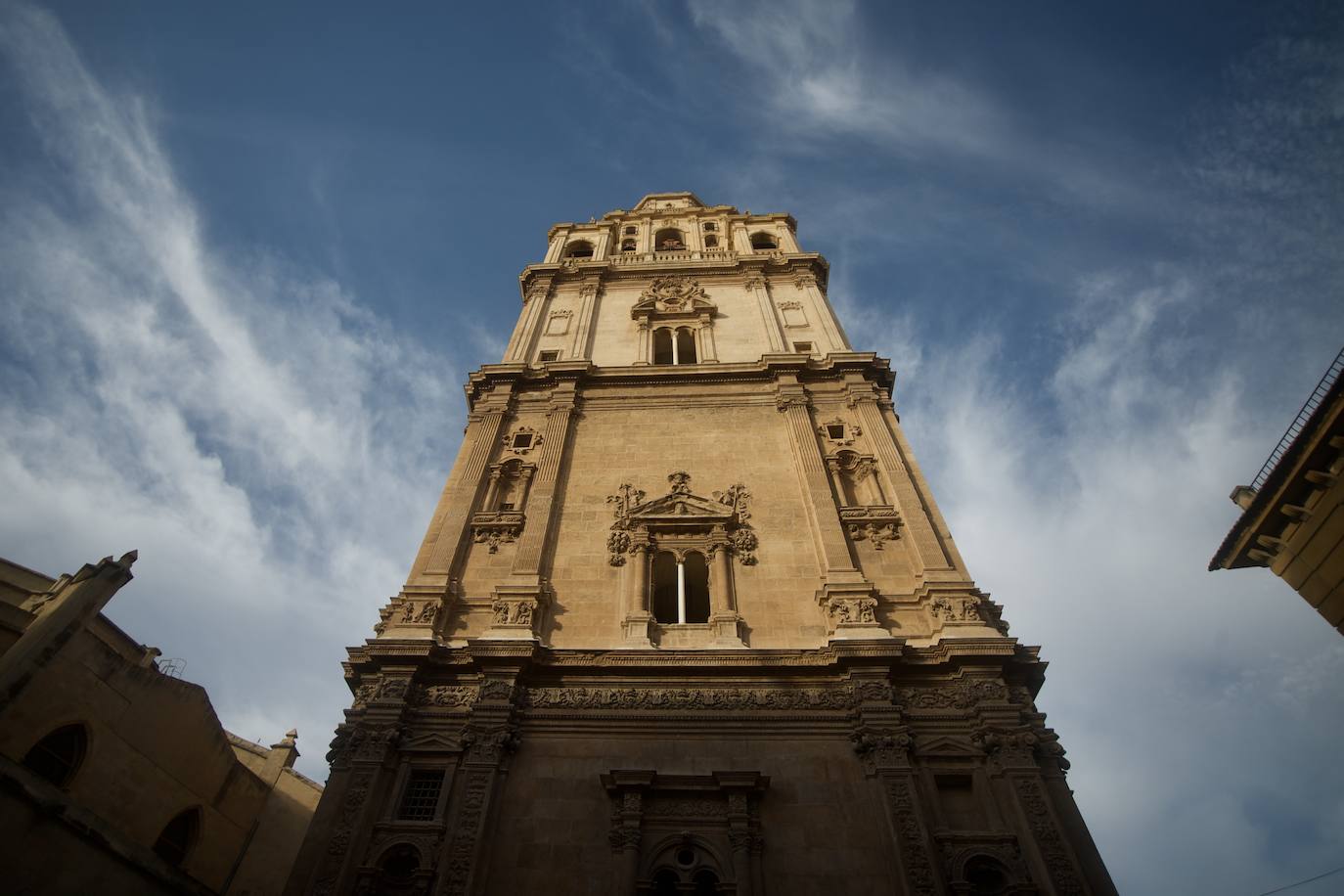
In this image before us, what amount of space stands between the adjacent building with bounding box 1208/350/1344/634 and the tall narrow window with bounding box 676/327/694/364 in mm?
18297

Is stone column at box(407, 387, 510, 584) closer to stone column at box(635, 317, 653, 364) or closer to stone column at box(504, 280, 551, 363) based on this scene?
stone column at box(504, 280, 551, 363)

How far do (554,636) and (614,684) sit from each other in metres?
2.15

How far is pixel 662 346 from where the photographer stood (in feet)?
98.2

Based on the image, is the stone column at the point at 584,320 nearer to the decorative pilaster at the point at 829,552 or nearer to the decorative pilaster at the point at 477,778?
the decorative pilaster at the point at 829,552

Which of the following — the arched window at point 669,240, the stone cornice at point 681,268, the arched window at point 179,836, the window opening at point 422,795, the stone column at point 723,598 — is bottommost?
the window opening at point 422,795

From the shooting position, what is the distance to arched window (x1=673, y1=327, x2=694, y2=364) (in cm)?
2991

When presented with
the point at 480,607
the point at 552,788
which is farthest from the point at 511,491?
the point at 552,788

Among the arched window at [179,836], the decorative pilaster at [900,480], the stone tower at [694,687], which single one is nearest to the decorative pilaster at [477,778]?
the stone tower at [694,687]

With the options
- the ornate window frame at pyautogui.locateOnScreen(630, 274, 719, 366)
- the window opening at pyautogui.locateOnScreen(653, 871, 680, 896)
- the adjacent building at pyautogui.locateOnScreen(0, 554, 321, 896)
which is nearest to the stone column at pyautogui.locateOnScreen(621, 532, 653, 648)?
the window opening at pyautogui.locateOnScreen(653, 871, 680, 896)

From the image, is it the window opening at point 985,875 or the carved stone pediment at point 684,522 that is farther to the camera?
the carved stone pediment at point 684,522

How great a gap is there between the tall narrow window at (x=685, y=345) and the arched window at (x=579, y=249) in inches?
443

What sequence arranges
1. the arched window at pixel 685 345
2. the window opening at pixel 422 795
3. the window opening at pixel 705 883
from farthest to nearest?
the arched window at pixel 685 345 < the window opening at pixel 422 795 < the window opening at pixel 705 883

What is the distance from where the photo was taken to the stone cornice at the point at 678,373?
2556 centimetres

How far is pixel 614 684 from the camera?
15.5 m
